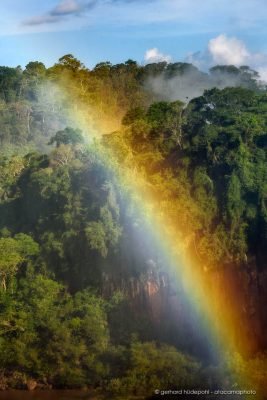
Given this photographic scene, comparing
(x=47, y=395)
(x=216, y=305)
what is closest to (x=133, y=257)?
(x=216, y=305)

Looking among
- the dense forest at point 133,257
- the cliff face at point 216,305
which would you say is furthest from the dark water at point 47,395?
the cliff face at point 216,305

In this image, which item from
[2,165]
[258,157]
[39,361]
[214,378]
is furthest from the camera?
[2,165]

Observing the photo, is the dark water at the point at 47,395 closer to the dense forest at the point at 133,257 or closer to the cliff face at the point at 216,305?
the dense forest at the point at 133,257

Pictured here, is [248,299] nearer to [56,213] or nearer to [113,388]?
[113,388]

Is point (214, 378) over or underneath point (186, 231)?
underneath

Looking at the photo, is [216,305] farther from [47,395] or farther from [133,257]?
[47,395]

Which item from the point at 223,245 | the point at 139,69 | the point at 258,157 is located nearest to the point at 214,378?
the point at 223,245
